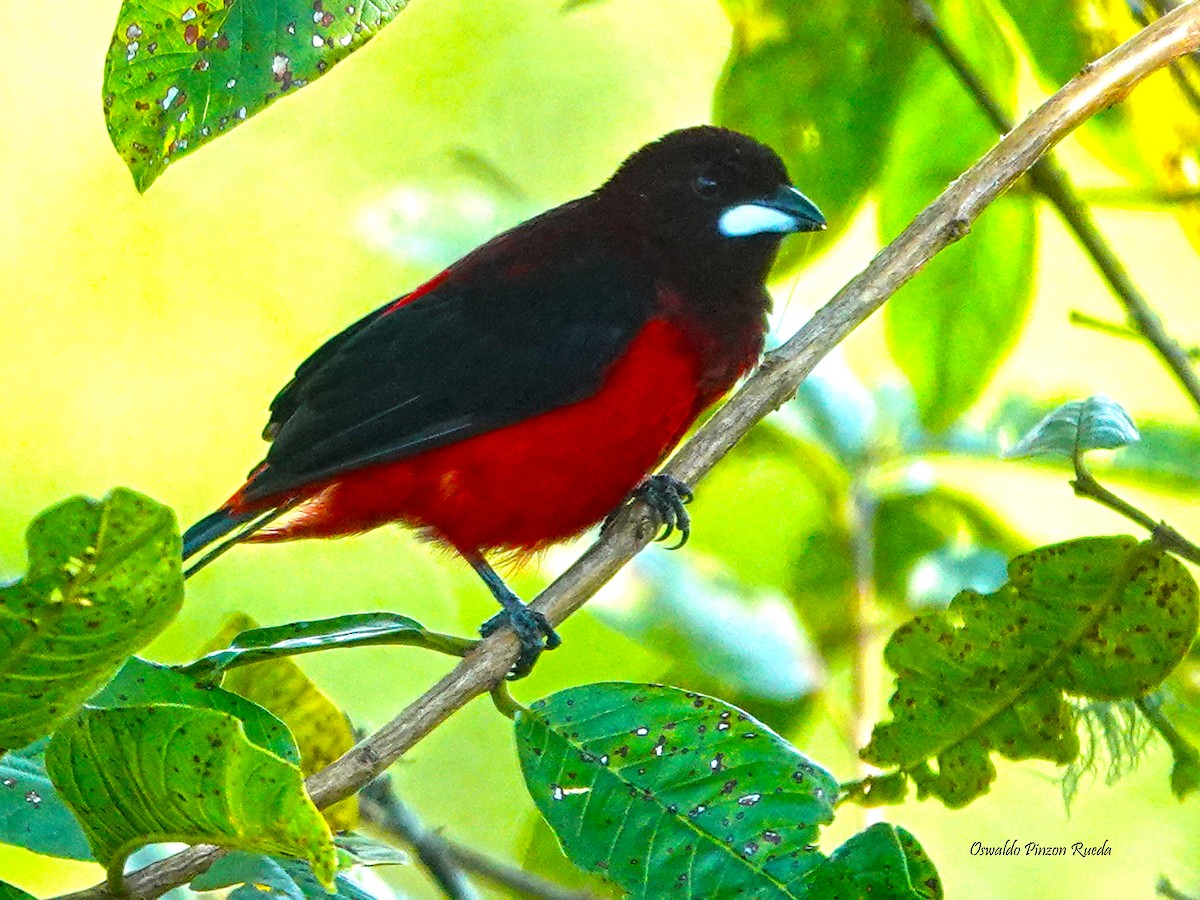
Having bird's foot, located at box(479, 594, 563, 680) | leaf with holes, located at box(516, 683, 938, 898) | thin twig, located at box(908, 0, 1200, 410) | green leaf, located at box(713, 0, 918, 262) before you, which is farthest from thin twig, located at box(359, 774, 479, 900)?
thin twig, located at box(908, 0, 1200, 410)

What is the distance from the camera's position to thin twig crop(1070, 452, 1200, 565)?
5.46 ft

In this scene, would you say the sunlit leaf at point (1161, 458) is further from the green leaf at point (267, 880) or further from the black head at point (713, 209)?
the green leaf at point (267, 880)

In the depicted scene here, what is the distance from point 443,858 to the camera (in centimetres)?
219

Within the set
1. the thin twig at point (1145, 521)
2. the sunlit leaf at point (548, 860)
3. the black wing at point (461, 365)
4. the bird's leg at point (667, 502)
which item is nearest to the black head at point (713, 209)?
the black wing at point (461, 365)

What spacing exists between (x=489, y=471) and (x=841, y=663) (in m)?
0.78

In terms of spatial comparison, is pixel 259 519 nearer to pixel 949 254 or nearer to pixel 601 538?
pixel 601 538

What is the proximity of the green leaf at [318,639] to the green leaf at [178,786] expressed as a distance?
9.7 inches

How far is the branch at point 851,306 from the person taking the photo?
5.33 feet

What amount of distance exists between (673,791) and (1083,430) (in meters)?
0.65

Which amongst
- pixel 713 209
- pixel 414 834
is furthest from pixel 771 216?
pixel 414 834

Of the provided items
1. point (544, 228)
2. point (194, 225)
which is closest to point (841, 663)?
point (544, 228)

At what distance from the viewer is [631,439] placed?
9.09 feet

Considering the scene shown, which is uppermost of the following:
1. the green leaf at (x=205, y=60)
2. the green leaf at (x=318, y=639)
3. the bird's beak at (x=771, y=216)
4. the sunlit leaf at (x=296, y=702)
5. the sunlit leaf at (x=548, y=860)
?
the bird's beak at (x=771, y=216)

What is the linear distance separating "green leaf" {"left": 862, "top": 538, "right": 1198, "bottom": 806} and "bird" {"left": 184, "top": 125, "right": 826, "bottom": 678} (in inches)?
35.9
